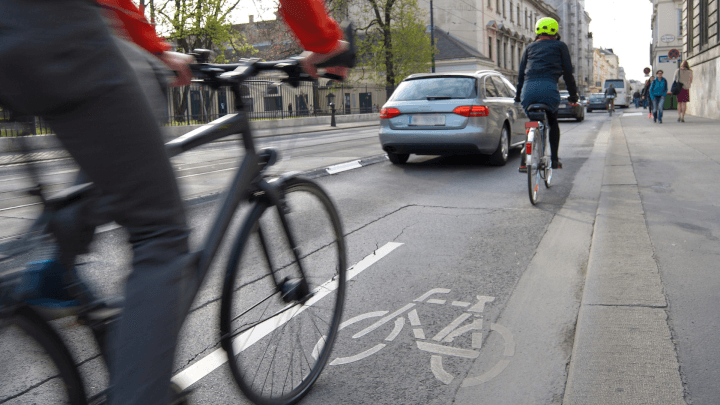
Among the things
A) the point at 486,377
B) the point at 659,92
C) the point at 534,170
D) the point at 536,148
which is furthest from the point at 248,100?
the point at 659,92

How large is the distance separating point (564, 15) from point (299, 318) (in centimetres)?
10011

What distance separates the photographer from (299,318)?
7.48 feet

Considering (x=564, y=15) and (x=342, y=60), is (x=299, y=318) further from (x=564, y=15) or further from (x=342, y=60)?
(x=564, y=15)

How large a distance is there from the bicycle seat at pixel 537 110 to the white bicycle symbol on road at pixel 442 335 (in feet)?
12.4

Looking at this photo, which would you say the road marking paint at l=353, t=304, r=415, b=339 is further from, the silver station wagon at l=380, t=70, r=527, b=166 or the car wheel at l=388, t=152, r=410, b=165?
the car wheel at l=388, t=152, r=410, b=165

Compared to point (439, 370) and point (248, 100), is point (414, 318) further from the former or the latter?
point (248, 100)

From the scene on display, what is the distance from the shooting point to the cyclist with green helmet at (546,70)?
6820 millimetres

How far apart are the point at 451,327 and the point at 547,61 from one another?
461cm

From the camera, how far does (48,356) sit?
1.39 m

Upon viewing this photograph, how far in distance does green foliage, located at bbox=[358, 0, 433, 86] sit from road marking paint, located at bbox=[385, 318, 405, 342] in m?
39.1

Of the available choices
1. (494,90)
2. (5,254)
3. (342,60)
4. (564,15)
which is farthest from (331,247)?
(564,15)

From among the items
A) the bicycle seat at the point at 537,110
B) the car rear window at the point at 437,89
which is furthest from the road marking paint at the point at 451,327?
the car rear window at the point at 437,89

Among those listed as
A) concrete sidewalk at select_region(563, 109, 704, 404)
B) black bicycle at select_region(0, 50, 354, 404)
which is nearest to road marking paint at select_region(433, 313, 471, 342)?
concrete sidewalk at select_region(563, 109, 704, 404)

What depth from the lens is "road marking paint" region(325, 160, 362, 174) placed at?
9361 millimetres
